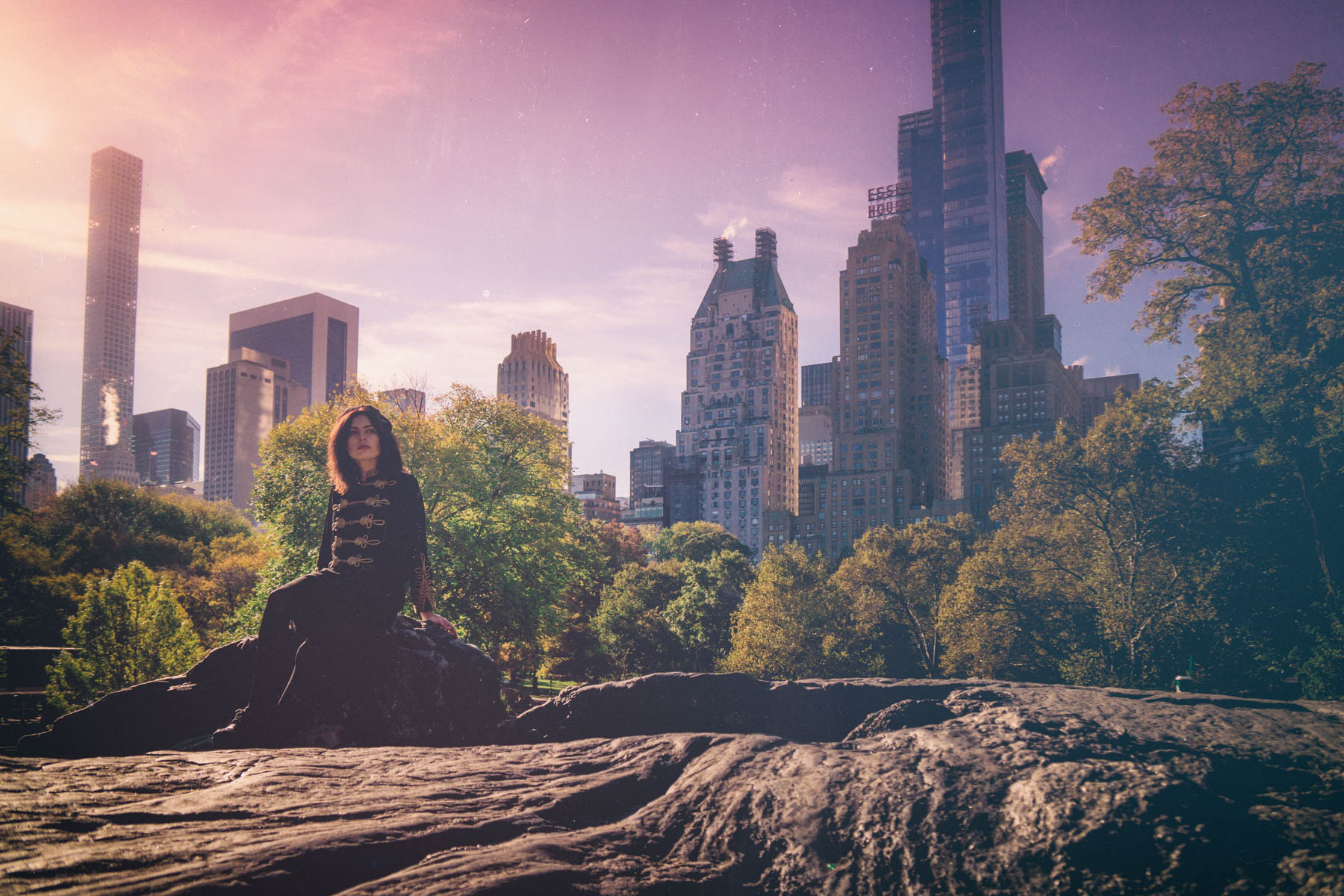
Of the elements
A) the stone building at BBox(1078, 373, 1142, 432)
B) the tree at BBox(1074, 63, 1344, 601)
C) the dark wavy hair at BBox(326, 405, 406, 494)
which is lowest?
the dark wavy hair at BBox(326, 405, 406, 494)

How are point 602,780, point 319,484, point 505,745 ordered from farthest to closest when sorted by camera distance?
point 319,484 → point 505,745 → point 602,780

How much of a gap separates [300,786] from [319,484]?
45.4ft

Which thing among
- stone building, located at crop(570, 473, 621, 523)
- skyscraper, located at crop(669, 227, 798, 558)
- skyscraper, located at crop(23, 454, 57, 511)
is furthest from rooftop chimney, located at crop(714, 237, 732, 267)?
skyscraper, located at crop(23, 454, 57, 511)

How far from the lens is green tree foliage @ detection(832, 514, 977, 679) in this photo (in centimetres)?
2850

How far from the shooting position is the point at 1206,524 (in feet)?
65.4

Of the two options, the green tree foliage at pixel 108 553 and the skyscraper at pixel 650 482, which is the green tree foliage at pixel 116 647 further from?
the skyscraper at pixel 650 482

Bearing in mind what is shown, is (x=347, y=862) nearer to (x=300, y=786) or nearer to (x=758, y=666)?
(x=300, y=786)

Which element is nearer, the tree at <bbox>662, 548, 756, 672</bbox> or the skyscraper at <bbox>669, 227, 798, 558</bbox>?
the tree at <bbox>662, 548, 756, 672</bbox>

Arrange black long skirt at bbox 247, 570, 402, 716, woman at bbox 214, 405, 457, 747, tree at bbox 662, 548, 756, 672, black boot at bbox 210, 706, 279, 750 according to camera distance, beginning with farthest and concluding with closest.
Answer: tree at bbox 662, 548, 756, 672, woman at bbox 214, 405, 457, 747, black long skirt at bbox 247, 570, 402, 716, black boot at bbox 210, 706, 279, 750

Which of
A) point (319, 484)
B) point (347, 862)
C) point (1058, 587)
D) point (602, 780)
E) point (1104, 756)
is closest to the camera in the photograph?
point (347, 862)

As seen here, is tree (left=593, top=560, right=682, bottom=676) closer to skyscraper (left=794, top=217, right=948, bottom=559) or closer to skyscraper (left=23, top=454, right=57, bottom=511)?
skyscraper (left=23, top=454, right=57, bottom=511)

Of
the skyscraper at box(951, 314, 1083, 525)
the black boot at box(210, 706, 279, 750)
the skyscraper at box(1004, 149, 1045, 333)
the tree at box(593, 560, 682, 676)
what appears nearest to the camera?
the black boot at box(210, 706, 279, 750)

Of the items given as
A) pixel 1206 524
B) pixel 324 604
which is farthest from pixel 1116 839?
pixel 1206 524

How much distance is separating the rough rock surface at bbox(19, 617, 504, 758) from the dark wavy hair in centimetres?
208
